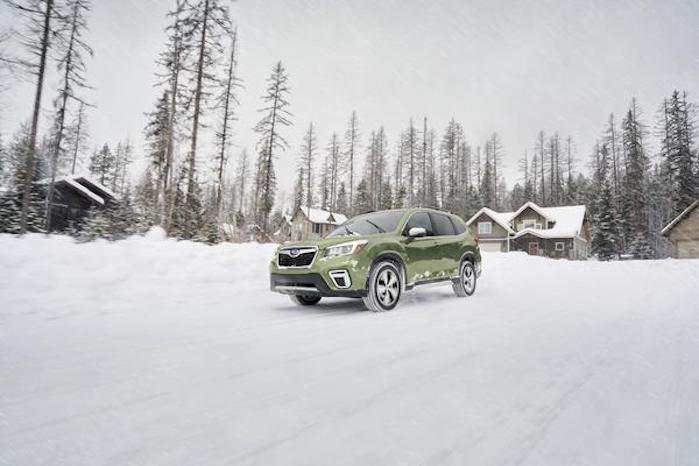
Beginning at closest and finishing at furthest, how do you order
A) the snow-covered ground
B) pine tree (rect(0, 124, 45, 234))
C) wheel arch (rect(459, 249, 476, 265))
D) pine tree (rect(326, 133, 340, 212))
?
the snow-covered ground, wheel arch (rect(459, 249, 476, 265)), pine tree (rect(0, 124, 45, 234)), pine tree (rect(326, 133, 340, 212))

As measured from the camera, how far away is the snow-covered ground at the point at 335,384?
1.60 metres

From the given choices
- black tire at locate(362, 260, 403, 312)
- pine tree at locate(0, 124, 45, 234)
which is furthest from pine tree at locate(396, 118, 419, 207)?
black tire at locate(362, 260, 403, 312)

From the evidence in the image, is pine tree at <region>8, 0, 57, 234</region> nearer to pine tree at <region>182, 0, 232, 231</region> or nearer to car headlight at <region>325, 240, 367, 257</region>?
pine tree at <region>182, 0, 232, 231</region>

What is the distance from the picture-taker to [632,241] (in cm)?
4597

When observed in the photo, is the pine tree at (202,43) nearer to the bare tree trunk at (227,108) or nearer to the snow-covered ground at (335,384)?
the bare tree trunk at (227,108)

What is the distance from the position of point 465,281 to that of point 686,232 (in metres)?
39.8

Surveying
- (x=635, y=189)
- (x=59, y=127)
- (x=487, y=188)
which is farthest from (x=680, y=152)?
(x=59, y=127)

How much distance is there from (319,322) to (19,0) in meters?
21.9

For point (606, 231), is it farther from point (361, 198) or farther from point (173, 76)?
point (173, 76)

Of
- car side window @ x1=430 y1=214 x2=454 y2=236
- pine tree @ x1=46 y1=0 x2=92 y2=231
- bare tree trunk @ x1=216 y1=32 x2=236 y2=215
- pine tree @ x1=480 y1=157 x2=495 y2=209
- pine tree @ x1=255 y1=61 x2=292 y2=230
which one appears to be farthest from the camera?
pine tree @ x1=480 y1=157 x2=495 y2=209

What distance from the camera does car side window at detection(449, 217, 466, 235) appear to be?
765 cm

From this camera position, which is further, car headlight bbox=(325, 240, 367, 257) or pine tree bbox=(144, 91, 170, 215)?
pine tree bbox=(144, 91, 170, 215)

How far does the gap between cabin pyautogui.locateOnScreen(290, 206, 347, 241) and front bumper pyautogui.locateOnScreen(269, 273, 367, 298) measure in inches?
2123

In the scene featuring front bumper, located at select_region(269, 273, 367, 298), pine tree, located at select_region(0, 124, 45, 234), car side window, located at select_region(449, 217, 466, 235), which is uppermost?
pine tree, located at select_region(0, 124, 45, 234)
